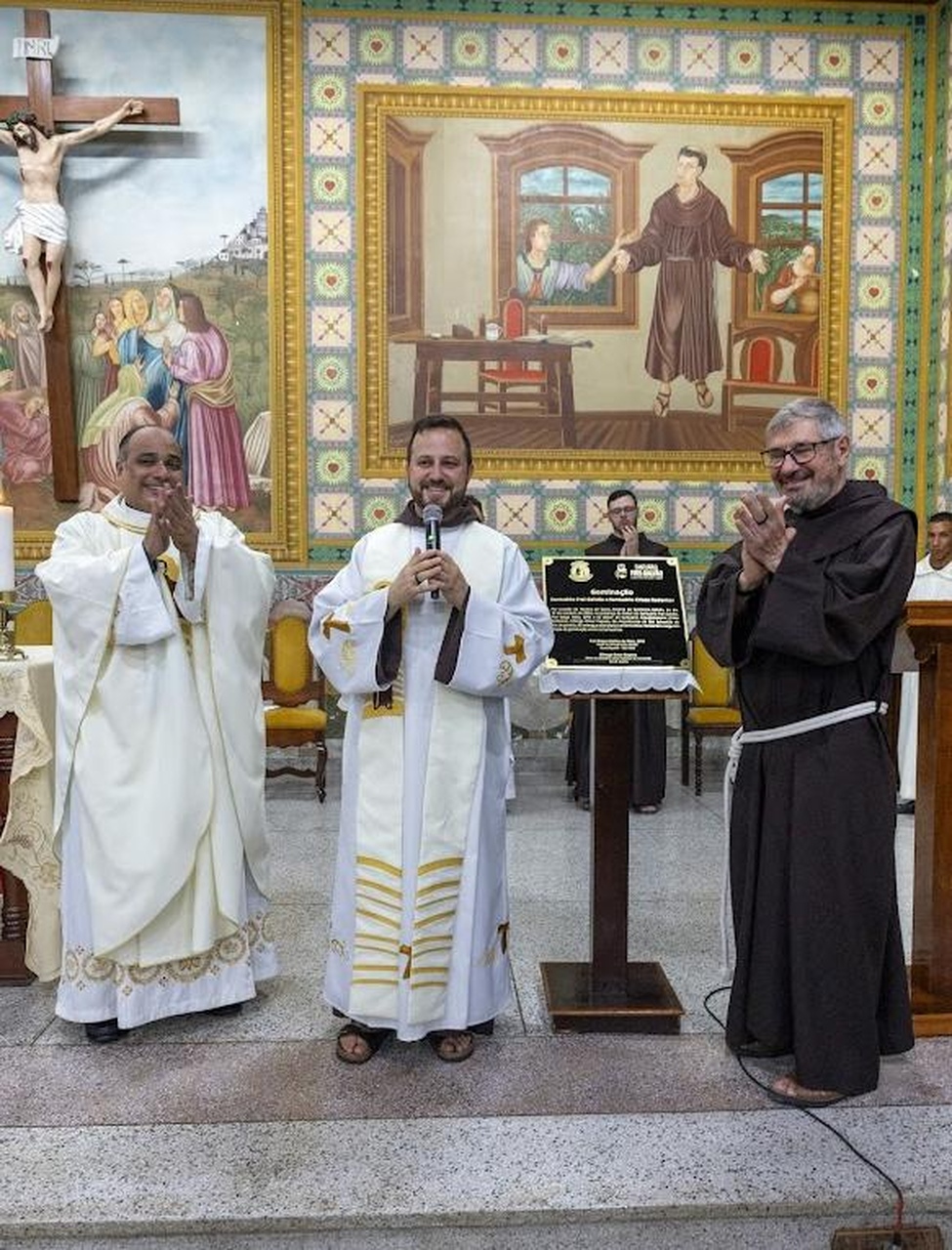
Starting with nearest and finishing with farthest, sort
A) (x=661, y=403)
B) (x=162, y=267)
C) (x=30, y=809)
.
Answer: (x=30, y=809) < (x=162, y=267) < (x=661, y=403)

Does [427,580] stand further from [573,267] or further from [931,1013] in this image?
[573,267]

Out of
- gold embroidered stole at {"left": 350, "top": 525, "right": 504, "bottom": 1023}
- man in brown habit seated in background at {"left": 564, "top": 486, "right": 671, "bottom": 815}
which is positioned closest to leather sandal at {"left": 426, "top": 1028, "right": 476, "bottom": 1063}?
gold embroidered stole at {"left": 350, "top": 525, "right": 504, "bottom": 1023}

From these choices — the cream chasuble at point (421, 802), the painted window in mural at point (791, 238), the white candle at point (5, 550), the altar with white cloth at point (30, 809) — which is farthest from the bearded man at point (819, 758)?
the painted window in mural at point (791, 238)

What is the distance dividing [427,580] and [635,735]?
4.24m

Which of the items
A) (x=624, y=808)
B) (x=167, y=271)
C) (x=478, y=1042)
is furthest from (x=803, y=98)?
(x=478, y=1042)

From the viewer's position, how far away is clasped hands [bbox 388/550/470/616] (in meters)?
3.26

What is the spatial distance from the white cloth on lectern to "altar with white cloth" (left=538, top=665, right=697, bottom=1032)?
4260 mm

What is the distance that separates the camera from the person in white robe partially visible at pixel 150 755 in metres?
3.68

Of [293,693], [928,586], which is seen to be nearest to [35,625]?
[293,693]

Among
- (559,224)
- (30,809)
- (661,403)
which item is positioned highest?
(559,224)

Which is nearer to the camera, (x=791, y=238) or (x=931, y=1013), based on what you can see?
(x=931, y=1013)

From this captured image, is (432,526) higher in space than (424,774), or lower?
higher

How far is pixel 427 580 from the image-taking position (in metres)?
3.26

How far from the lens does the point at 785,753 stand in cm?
333
